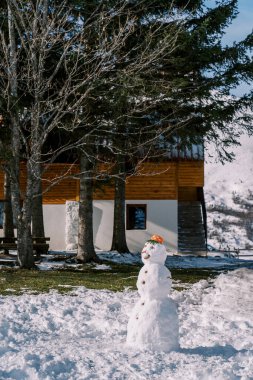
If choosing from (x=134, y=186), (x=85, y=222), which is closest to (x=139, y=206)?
(x=134, y=186)

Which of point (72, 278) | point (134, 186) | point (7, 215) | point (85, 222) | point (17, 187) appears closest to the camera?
point (72, 278)

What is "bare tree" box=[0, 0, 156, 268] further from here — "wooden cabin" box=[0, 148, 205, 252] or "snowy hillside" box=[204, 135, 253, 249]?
"snowy hillside" box=[204, 135, 253, 249]

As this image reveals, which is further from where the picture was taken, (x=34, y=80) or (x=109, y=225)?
(x=109, y=225)

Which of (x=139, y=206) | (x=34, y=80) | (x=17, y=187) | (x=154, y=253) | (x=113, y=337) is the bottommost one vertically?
(x=113, y=337)

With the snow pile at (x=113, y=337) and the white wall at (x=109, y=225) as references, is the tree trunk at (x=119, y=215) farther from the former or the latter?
the snow pile at (x=113, y=337)

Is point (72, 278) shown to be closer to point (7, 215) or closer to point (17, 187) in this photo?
point (17, 187)

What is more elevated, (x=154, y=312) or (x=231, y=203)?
(x=231, y=203)

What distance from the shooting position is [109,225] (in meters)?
27.1

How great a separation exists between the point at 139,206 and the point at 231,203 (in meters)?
48.3

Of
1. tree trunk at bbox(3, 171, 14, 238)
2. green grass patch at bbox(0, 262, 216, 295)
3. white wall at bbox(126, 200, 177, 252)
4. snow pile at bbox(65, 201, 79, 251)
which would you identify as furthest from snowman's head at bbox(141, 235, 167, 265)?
snow pile at bbox(65, 201, 79, 251)

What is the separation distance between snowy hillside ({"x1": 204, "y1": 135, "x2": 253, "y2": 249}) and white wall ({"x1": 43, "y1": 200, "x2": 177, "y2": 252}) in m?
10.7

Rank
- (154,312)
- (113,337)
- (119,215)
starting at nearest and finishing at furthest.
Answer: (154,312), (113,337), (119,215)

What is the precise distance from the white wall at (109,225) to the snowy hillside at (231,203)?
10.7 m

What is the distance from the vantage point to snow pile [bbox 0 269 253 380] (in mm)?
6957
